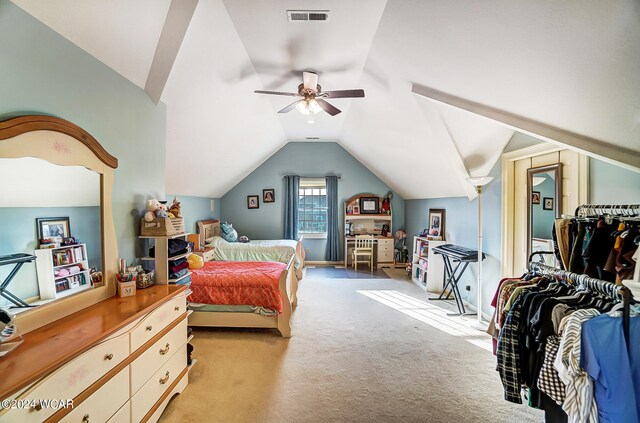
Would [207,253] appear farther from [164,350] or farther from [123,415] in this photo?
[123,415]

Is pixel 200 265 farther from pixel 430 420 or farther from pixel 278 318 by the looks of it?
pixel 430 420

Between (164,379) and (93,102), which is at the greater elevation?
(93,102)

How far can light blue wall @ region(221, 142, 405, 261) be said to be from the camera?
658 cm

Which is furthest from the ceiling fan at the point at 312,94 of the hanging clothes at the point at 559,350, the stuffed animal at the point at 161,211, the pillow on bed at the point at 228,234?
the pillow on bed at the point at 228,234

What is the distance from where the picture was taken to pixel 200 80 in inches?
102

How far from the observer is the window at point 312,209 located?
6734 mm

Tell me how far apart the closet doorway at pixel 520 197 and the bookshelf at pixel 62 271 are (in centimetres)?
364

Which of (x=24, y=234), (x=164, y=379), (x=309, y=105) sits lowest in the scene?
(x=164, y=379)

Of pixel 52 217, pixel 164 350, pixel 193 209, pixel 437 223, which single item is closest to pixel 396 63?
pixel 52 217

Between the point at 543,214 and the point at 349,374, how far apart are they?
240 cm

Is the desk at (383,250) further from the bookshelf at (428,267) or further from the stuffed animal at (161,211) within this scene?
the stuffed animal at (161,211)

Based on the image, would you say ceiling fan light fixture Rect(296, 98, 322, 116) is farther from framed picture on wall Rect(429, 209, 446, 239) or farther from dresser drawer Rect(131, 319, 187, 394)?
framed picture on wall Rect(429, 209, 446, 239)

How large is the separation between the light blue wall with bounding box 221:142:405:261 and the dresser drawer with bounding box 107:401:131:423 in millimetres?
5125

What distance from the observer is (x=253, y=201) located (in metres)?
6.60
